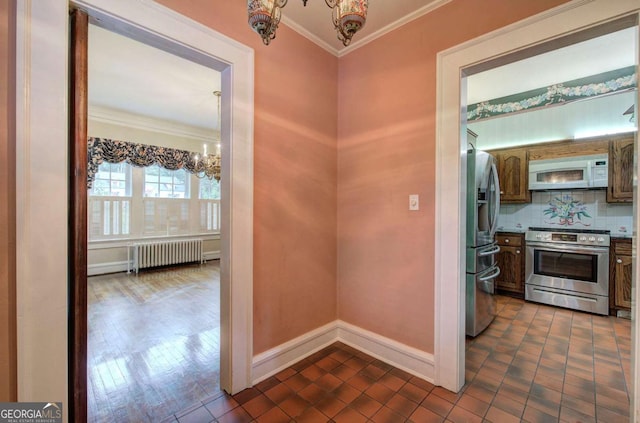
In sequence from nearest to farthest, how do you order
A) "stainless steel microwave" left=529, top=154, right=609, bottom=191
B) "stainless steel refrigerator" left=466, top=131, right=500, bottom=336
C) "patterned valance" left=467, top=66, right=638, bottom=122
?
1. "stainless steel refrigerator" left=466, top=131, right=500, bottom=336
2. "patterned valance" left=467, top=66, right=638, bottom=122
3. "stainless steel microwave" left=529, top=154, right=609, bottom=191

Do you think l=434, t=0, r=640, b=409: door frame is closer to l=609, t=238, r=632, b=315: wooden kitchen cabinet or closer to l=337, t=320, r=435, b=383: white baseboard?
l=337, t=320, r=435, b=383: white baseboard

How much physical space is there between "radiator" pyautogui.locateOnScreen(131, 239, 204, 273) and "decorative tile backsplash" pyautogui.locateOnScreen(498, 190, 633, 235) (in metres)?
5.85

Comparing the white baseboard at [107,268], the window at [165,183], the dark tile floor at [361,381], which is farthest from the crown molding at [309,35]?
the white baseboard at [107,268]

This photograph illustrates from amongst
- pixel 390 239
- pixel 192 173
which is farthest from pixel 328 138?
pixel 192 173

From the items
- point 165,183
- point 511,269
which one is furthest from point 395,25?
point 165,183

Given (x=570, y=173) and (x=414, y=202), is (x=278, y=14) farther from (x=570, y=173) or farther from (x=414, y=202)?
(x=570, y=173)

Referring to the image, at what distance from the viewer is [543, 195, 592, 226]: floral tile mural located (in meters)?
3.62

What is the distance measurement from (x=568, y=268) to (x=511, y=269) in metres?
0.61

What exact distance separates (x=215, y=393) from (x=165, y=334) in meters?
1.18

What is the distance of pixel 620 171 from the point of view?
10.4 ft

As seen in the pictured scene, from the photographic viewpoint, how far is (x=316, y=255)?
237 cm

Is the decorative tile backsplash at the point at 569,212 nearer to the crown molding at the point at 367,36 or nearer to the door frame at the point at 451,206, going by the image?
the door frame at the point at 451,206

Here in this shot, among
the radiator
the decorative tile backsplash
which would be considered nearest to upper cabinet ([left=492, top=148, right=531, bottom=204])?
the decorative tile backsplash

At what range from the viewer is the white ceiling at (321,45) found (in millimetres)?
2078
